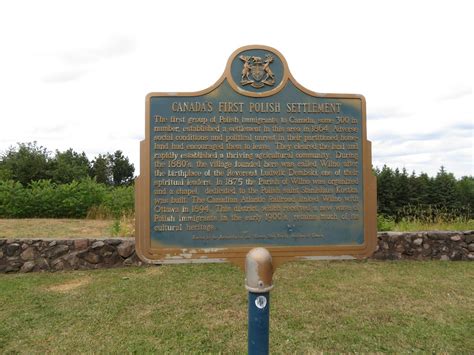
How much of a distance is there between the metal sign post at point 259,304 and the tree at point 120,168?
46.9 meters

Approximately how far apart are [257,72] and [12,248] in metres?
6.04

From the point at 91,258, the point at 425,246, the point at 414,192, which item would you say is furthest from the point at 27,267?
the point at 414,192

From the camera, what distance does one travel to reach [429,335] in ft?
12.8

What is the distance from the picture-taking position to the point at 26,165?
85.9ft

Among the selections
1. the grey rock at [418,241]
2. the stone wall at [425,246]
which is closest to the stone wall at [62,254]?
the stone wall at [425,246]

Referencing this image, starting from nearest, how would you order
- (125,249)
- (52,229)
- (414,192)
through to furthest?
(125,249) < (52,229) < (414,192)

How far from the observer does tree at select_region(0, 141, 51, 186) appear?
84.5 ft

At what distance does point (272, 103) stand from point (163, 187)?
120cm

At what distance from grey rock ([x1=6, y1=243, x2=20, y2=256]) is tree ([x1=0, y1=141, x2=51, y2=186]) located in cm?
2091

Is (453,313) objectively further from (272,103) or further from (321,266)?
(272,103)

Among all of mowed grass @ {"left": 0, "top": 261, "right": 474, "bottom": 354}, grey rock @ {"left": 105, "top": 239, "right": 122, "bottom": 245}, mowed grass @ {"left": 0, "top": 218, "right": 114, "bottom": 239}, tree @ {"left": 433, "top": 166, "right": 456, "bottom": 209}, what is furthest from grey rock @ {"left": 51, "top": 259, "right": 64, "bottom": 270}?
tree @ {"left": 433, "top": 166, "right": 456, "bottom": 209}

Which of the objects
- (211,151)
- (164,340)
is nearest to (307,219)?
(211,151)

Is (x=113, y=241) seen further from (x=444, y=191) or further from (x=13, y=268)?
(x=444, y=191)

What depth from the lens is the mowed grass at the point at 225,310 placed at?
3713 mm
